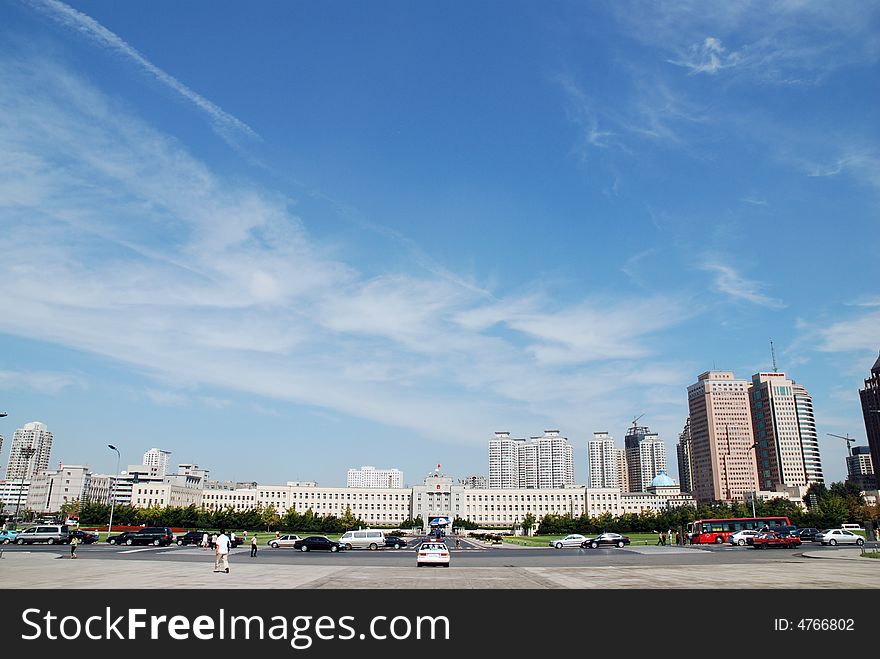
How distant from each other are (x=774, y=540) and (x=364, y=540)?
120ft

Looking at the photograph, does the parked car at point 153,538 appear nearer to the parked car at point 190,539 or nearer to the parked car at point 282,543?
the parked car at point 190,539

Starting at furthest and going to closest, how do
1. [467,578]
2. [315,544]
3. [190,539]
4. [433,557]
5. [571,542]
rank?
1. [571,542]
2. [190,539]
3. [315,544]
4. [433,557]
5. [467,578]

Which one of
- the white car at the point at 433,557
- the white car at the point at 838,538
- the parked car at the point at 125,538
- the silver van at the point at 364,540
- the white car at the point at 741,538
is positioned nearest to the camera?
the white car at the point at 433,557

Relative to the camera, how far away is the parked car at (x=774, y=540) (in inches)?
2079

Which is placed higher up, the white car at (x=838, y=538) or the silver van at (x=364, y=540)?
the white car at (x=838, y=538)

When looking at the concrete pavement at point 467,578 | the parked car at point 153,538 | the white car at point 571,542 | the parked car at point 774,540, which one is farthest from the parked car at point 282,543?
the parked car at point 774,540

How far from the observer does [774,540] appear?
5309 cm

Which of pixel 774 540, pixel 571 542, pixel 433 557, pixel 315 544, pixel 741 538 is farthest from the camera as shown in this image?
pixel 571 542

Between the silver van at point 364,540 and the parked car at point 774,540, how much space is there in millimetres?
33747

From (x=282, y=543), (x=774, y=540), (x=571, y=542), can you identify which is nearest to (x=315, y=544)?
(x=282, y=543)

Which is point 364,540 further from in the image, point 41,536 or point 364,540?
point 41,536
